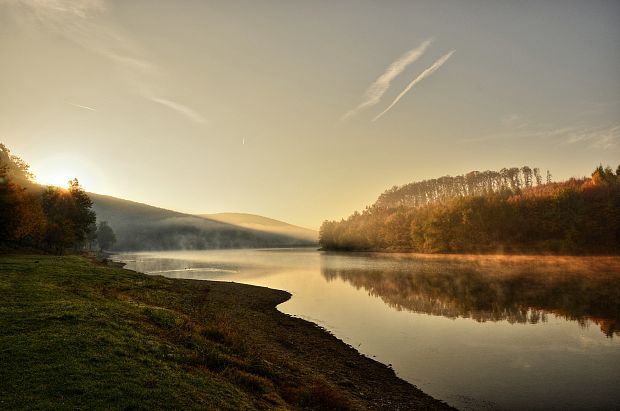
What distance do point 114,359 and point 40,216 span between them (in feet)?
251

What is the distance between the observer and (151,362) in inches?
Result: 676

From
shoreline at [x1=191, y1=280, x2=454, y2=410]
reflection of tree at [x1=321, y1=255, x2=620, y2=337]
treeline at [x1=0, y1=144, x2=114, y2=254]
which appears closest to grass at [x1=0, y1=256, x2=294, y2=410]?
shoreline at [x1=191, y1=280, x2=454, y2=410]

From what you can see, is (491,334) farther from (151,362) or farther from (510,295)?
(151,362)

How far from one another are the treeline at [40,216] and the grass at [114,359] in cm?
4531

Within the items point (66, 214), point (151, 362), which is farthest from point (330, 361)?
point (66, 214)

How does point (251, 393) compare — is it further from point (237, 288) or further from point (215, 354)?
point (237, 288)

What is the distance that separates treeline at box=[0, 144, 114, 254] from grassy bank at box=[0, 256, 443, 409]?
38380 millimetres

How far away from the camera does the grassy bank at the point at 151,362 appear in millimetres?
13836

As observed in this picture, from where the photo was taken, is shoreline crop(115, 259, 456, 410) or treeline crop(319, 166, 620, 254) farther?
treeline crop(319, 166, 620, 254)

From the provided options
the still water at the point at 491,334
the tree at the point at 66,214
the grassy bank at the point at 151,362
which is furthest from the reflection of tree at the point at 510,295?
the tree at the point at 66,214

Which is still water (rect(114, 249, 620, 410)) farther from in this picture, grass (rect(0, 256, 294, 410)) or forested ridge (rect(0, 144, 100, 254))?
forested ridge (rect(0, 144, 100, 254))

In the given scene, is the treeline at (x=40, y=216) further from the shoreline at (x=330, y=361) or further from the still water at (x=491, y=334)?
the still water at (x=491, y=334)

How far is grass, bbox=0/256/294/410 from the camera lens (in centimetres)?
1345

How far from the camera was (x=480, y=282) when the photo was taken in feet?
235
